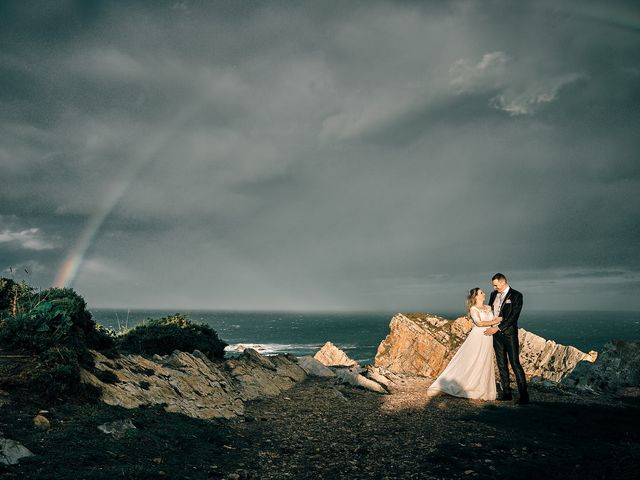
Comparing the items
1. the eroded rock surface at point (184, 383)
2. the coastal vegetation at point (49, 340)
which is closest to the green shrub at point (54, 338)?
the coastal vegetation at point (49, 340)

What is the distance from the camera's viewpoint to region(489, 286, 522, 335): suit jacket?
12.6 m

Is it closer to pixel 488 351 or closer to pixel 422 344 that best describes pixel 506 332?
pixel 488 351

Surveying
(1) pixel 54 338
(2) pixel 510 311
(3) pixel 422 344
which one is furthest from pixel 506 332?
(3) pixel 422 344

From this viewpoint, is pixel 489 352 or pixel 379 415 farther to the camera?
pixel 489 352

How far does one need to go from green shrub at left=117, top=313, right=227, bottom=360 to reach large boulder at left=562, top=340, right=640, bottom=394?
1675cm

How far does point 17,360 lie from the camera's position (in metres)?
8.80

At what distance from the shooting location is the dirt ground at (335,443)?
6.20 meters

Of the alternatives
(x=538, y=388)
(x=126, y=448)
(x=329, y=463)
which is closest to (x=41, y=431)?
(x=126, y=448)

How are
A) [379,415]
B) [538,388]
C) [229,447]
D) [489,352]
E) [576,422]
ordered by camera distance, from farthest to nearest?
[538,388], [489,352], [379,415], [576,422], [229,447]

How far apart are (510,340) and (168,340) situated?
14281mm

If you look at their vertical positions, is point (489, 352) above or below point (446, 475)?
above

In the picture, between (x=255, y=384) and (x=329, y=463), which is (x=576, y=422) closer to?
(x=329, y=463)

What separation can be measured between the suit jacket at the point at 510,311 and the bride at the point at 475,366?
283 mm

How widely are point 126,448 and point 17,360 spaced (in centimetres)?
429
